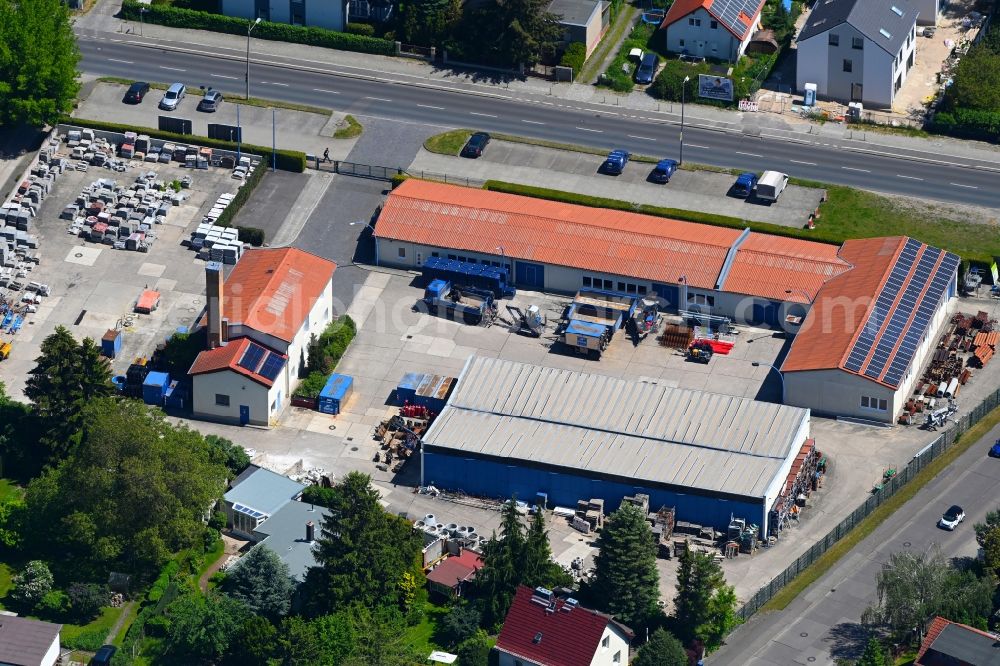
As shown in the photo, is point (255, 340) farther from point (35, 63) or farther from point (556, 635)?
point (35, 63)

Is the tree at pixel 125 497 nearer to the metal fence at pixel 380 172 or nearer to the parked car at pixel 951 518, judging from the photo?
the metal fence at pixel 380 172

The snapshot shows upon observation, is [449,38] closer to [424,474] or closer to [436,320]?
[436,320]

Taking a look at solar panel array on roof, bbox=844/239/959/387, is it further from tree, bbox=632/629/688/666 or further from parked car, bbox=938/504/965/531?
tree, bbox=632/629/688/666

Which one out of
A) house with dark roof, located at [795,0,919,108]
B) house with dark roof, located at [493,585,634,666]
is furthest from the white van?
house with dark roof, located at [493,585,634,666]

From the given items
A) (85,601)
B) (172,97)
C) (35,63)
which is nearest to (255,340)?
(85,601)

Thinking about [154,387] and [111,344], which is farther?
[111,344]

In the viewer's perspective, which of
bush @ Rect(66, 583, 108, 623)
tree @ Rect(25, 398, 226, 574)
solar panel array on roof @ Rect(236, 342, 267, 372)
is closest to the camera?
bush @ Rect(66, 583, 108, 623)

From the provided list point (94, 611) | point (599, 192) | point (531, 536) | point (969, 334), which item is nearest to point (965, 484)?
point (969, 334)
